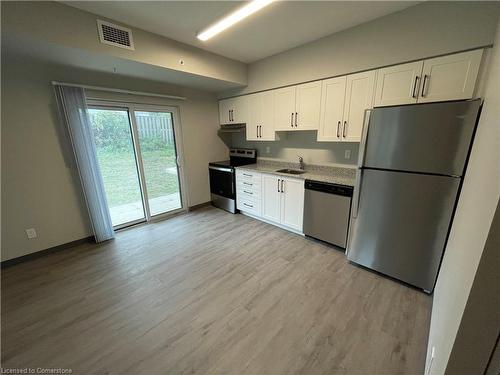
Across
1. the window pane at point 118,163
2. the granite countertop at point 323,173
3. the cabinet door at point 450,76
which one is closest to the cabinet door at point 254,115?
the granite countertop at point 323,173

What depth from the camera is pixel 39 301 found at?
1.95m

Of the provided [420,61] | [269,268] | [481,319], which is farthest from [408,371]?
[420,61]

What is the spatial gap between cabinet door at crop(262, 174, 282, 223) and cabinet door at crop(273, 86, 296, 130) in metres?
0.87

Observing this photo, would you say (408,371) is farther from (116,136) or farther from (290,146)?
(116,136)

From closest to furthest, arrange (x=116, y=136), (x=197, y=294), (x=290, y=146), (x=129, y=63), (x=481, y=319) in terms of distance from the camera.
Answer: (x=481, y=319) → (x=197, y=294) → (x=129, y=63) → (x=116, y=136) → (x=290, y=146)

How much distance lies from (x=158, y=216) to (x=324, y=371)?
11.3 ft

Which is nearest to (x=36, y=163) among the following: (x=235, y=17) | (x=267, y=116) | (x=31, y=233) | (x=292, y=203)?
(x=31, y=233)

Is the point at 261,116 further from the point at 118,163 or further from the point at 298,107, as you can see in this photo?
the point at 118,163

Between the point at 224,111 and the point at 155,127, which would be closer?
the point at 155,127

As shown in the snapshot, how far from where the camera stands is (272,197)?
3.36 meters

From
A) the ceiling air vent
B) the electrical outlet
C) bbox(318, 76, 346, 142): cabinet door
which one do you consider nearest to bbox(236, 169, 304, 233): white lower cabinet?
bbox(318, 76, 346, 142): cabinet door

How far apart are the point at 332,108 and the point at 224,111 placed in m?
2.32

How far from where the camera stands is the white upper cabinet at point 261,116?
11.2ft

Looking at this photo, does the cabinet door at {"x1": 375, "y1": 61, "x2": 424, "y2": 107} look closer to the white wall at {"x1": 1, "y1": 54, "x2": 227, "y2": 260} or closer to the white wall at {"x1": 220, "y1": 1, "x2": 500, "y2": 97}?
the white wall at {"x1": 220, "y1": 1, "x2": 500, "y2": 97}
